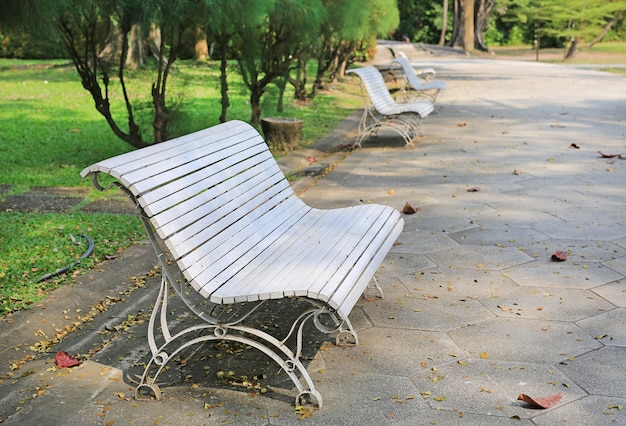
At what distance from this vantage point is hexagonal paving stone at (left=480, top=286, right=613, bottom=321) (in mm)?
3881

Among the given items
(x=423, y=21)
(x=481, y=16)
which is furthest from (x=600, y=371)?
(x=423, y=21)

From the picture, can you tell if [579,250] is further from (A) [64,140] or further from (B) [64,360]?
(A) [64,140]

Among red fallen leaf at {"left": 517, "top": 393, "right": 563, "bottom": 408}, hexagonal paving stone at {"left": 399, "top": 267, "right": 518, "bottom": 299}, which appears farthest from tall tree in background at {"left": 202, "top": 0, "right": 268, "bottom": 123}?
red fallen leaf at {"left": 517, "top": 393, "right": 563, "bottom": 408}

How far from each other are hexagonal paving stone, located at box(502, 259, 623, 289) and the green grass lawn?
264cm

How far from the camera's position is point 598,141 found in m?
9.49

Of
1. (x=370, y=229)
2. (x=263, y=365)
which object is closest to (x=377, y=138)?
(x=370, y=229)

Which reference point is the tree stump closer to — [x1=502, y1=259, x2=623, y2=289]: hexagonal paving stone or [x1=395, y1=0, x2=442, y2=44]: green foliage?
[x1=502, y1=259, x2=623, y2=289]: hexagonal paving stone

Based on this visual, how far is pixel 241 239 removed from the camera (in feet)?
11.7

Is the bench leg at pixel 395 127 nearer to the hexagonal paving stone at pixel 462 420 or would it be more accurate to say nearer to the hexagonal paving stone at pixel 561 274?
the hexagonal paving stone at pixel 561 274

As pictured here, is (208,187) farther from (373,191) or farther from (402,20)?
(402,20)

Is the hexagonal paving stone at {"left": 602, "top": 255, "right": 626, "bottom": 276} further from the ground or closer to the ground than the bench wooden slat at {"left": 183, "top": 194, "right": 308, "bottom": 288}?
closer to the ground

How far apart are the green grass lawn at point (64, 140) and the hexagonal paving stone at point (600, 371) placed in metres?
2.80

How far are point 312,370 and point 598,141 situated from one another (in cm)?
739

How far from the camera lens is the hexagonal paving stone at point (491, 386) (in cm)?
296
